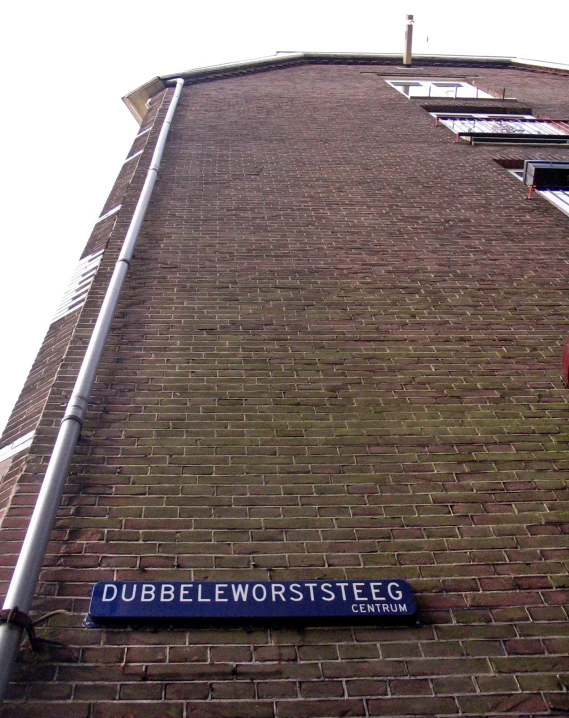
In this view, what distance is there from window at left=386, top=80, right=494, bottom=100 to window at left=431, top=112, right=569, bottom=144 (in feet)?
4.72

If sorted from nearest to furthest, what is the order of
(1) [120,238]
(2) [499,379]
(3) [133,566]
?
(3) [133,566], (2) [499,379], (1) [120,238]

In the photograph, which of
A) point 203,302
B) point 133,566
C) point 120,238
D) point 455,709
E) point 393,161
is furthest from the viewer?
point 393,161

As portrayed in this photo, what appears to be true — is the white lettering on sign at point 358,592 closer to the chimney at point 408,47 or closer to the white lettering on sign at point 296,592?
the white lettering on sign at point 296,592

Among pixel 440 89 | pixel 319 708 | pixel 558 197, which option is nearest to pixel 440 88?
pixel 440 89

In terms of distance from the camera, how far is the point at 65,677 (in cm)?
352

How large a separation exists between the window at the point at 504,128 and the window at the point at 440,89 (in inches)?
56.7

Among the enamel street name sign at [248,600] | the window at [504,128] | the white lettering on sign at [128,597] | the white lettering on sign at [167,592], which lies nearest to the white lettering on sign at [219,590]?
the enamel street name sign at [248,600]

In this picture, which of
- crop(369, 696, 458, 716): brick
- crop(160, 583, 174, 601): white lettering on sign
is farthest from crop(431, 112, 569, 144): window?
crop(369, 696, 458, 716): brick

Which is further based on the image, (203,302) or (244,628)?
(203,302)

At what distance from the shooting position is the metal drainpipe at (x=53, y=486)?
3.50 m

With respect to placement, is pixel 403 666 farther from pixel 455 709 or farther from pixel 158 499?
pixel 158 499

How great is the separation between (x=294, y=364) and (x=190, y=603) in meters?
2.55

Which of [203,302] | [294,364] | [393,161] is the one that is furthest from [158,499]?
[393,161]

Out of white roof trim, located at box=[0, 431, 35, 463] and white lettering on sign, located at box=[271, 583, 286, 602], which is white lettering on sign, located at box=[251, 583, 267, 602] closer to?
white lettering on sign, located at box=[271, 583, 286, 602]
